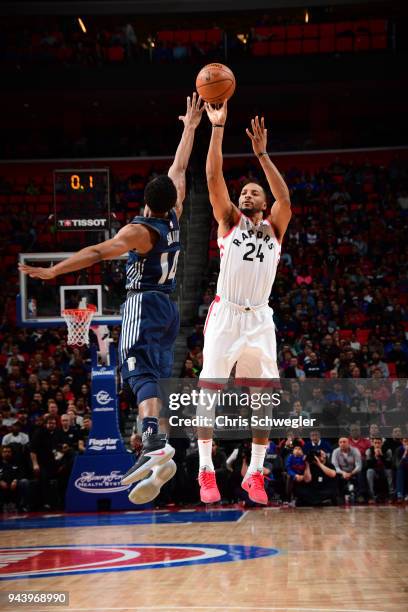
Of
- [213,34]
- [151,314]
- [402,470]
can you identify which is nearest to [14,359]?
[402,470]

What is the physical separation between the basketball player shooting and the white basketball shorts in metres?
0.33

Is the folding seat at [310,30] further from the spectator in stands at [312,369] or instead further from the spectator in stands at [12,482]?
the spectator in stands at [12,482]

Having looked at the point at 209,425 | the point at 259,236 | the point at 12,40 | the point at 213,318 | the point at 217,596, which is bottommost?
the point at 217,596

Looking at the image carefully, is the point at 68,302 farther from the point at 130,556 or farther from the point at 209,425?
the point at 209,425

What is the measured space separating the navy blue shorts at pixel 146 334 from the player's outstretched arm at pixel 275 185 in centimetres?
110

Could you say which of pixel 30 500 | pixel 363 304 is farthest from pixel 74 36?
pixel 30 500

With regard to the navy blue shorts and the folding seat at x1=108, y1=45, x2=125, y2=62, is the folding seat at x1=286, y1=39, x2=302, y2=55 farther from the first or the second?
the navy blue shorts

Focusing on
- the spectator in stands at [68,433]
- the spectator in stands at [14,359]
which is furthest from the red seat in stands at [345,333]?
the spectator in stands at [14,359]

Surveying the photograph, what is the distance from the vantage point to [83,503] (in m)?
18.7

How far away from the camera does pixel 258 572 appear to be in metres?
11.6

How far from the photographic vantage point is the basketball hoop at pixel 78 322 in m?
14.8

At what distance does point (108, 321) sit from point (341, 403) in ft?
17.4

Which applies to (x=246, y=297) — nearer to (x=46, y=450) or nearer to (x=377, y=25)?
(x=46, y=450)

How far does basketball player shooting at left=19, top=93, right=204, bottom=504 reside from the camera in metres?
6.66
